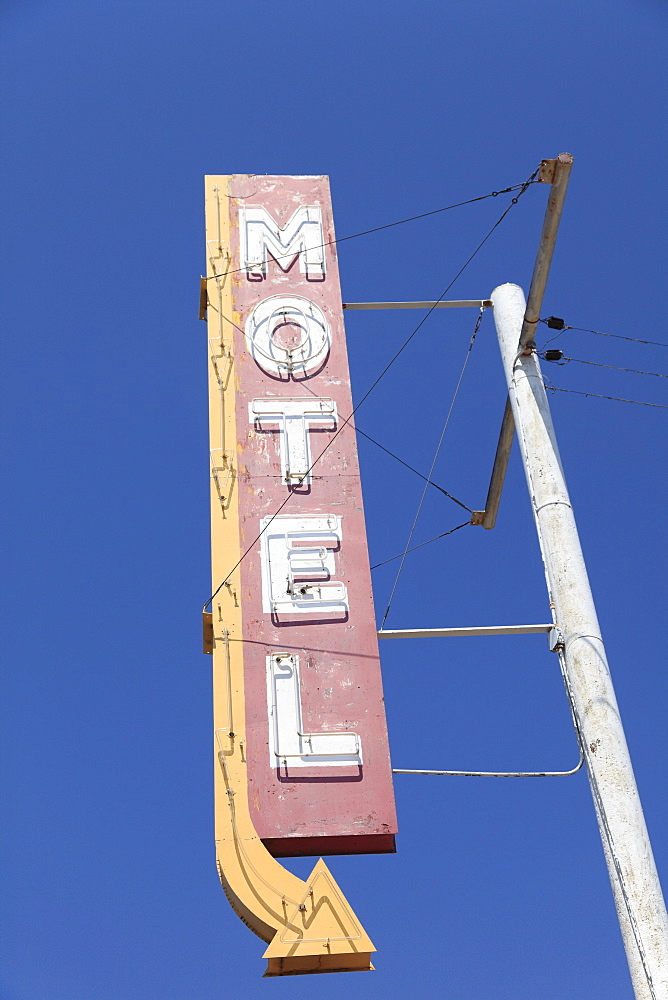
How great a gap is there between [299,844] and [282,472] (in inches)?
154

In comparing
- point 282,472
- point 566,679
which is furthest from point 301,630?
point 566,679

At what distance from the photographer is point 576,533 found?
10094mm

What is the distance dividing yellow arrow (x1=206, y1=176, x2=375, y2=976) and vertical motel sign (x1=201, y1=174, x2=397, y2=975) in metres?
0.01

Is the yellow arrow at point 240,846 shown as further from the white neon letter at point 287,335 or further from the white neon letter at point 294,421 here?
the white neon letter at point 287,335

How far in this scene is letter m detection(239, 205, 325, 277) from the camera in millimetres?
13594

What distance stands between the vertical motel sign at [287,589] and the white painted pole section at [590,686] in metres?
1.94

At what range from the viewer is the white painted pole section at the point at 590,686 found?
8.03 metres

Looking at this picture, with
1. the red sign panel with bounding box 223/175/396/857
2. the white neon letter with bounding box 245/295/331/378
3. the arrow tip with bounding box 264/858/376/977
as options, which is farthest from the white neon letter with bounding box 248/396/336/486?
the arrow tip with bounding box 264/858/376/977

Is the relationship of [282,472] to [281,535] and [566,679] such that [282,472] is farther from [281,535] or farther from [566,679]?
[566,679]

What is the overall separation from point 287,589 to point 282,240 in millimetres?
4919

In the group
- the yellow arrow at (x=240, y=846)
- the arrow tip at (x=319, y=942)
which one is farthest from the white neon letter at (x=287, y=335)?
the arrow tip at (x=319, y=942)

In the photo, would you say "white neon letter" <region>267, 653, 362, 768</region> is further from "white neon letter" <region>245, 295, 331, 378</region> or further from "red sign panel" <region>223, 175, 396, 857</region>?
"white neon letter" <region>245, 295, 331, 378</region>

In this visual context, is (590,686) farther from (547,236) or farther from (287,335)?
(287,335)

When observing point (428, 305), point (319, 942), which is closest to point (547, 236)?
point (428, 305)
